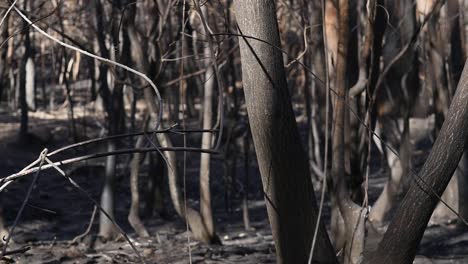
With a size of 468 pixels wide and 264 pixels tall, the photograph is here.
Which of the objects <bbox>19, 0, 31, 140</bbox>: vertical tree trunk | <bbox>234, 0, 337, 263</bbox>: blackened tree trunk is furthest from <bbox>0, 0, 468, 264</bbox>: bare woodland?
<bbox>19, 0, 31, 140</bbox>: vertical tree trunk

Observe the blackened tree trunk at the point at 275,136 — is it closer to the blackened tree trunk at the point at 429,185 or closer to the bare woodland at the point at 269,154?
the bare woodland at the point at 269,154

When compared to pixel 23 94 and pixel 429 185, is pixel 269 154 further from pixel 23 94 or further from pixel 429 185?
pixel 23 94

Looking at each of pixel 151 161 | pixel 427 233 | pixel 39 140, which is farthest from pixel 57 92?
pixel 427 233

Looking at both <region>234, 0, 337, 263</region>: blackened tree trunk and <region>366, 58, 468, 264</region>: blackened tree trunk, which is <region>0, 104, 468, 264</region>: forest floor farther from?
<region>366, 58, 468, 264</region>: blackened tree trunk

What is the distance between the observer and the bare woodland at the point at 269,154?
4.17 metres

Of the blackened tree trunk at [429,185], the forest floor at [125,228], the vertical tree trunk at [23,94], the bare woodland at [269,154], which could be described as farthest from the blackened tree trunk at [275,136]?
the vertical tree trunk at [23,94]

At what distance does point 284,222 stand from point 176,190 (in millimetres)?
5029

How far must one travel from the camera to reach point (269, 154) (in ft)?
14.0

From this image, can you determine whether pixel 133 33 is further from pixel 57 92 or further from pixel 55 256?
pixel 57 92

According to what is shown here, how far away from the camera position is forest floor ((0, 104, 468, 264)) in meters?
8.23

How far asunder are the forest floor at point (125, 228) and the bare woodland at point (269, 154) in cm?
4

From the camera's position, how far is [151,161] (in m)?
11.1

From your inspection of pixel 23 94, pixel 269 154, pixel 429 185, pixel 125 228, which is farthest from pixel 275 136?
pixel 23 94

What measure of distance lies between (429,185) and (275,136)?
92 centimetres
